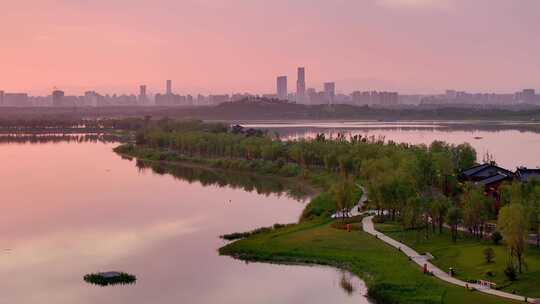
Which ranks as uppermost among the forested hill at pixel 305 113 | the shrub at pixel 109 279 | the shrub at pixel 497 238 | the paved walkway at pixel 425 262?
the forested hill at pixel 305 113

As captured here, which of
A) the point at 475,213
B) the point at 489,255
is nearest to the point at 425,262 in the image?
the point at 489,255

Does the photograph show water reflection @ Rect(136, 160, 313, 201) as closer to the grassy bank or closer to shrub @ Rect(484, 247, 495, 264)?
the grassy bank

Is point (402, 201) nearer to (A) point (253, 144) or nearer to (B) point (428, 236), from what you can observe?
→ (B) point (428, 236)

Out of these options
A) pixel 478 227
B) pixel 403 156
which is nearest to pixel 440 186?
pixel 403 156

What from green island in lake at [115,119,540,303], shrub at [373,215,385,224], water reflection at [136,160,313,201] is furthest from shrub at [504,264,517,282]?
water reflection at [136,160,313,201]

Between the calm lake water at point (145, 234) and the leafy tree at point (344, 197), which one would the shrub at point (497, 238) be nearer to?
the calm lake water at point (145, 234)

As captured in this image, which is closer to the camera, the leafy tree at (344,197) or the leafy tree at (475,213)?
the leafy tree at (475,213)

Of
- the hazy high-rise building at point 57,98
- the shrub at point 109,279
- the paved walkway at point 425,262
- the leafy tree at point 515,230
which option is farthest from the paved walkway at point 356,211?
the hazy high-rise building at point 57,98
